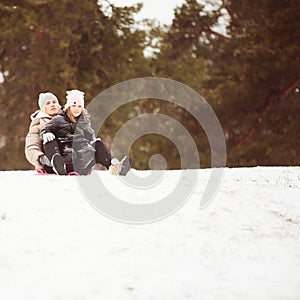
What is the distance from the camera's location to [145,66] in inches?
676

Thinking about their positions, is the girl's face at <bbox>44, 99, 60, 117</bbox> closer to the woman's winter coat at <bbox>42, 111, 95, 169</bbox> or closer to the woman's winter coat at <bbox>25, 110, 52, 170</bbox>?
the woman's winter coat at <bbox>25, 110, 52, 170</bbox>

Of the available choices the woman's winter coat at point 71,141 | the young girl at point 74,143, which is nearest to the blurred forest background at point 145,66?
the young girl at point 74,143

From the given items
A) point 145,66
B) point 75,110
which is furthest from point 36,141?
point 145,66

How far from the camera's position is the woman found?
767cm

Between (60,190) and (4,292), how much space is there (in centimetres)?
246

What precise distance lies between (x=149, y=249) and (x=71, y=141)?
11.7 ft

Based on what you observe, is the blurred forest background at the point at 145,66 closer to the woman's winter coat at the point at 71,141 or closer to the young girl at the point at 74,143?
the young girl at the point at 74,143

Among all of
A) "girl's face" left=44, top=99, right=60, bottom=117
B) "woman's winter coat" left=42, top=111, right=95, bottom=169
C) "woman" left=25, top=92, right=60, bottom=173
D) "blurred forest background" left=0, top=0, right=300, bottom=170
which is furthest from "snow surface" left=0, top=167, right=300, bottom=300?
"blurred forest background" left=0, top=0, right=300, bottom=170

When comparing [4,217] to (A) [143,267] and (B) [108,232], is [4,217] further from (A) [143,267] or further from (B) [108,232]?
(A) [143,267]

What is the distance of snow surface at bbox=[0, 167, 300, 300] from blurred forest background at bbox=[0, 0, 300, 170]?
9975 millimetres

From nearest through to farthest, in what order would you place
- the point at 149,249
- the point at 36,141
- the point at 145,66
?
the point at 149,249, the point at 36,141, the point at 145,66

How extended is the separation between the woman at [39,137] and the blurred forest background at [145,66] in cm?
716

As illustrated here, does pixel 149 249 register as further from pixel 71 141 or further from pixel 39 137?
pixel 39 137

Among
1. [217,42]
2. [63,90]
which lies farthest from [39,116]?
[217,42]
